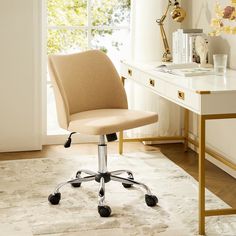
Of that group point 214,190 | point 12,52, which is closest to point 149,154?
point 214,190

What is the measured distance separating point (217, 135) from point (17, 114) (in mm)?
1574

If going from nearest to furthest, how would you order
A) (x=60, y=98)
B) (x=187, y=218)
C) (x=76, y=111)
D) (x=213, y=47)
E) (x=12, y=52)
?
1. (x=187, y=218)
2. (x=60, y=98)
3. (x=76, y=111)
4. (x=213, y=47)
5. (x=12, y=52)

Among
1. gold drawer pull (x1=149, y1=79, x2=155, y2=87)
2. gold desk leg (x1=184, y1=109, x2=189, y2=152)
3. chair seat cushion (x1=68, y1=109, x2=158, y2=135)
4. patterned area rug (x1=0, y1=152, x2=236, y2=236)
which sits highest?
gold drawer pull (x1=149, y1=79, x2=155, y2=87)

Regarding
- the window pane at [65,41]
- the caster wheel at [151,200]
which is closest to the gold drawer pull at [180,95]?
the caster wheel at [151,200]

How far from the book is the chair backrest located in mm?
329

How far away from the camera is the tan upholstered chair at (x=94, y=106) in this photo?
373cm

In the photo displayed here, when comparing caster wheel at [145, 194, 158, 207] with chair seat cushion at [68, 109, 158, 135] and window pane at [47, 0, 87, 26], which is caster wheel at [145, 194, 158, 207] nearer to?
chair seat cushion at [68, 109, 158, 135]

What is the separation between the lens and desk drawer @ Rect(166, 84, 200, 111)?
3.35 m

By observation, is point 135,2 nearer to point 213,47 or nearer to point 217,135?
point 213,47

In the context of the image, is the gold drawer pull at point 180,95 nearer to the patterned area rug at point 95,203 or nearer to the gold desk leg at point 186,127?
the patterned area rug at point 95,203

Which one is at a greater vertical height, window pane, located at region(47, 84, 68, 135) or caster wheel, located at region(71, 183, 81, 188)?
window pane, located at region(47, 84, 68, 135)

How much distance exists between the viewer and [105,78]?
422 centimetres

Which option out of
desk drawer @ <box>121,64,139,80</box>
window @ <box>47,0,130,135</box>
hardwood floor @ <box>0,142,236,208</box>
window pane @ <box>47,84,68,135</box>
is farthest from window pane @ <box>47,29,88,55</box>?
hardwood floor @ <box>0,142,236,208</box>

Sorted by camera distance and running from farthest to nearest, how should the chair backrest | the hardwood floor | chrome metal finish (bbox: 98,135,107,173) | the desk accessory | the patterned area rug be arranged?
the desk accessory
the hardwood floor
the chair backrest
chrome metal finish (bbox: 98,135,107,173)
the patterned area rug
